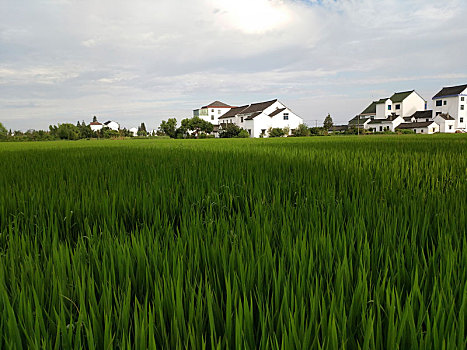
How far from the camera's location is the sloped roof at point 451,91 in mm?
58688

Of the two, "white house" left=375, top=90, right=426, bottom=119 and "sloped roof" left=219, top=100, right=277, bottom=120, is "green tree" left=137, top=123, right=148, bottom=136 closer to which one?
"sloped roof" left=219, top=100, right=277, bottom=120

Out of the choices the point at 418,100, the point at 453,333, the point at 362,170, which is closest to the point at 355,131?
the point at 418,100

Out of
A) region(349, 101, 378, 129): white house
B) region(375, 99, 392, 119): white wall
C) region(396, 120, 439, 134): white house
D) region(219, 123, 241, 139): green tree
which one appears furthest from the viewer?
region(349, 101, 378, 129): white house

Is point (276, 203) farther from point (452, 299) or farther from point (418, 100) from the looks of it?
point (418, 100)

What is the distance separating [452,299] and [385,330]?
Answer: 191 millimetres

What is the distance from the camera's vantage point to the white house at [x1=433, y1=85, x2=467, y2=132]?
58781mm

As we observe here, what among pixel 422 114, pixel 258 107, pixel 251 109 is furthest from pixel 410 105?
pixel 251 109

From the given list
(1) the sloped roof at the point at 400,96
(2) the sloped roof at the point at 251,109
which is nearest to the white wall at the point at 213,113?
(2) the sloped roof at the point at 251,109

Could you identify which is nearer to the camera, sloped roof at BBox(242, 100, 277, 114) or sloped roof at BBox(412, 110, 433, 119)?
sloped roof at BBox(242, 100, 277, 114)

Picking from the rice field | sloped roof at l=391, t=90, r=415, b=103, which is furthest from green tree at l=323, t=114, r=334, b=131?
the rice field

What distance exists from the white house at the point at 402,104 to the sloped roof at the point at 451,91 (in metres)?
3.07

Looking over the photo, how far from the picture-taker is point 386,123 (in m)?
61.9

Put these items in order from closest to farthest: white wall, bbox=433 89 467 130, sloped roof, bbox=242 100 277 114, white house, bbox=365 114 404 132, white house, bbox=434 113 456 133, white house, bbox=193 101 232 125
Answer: white house, bbox=434 113 456 133
sloped roof, bbox=242 100 277 114
white wall, bbox=433 89 467 130
white house, bbox=365 114 404 132
white house, bbox=193 101 232 125

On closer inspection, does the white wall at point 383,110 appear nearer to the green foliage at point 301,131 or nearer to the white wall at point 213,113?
the green foliage at point 301,131
